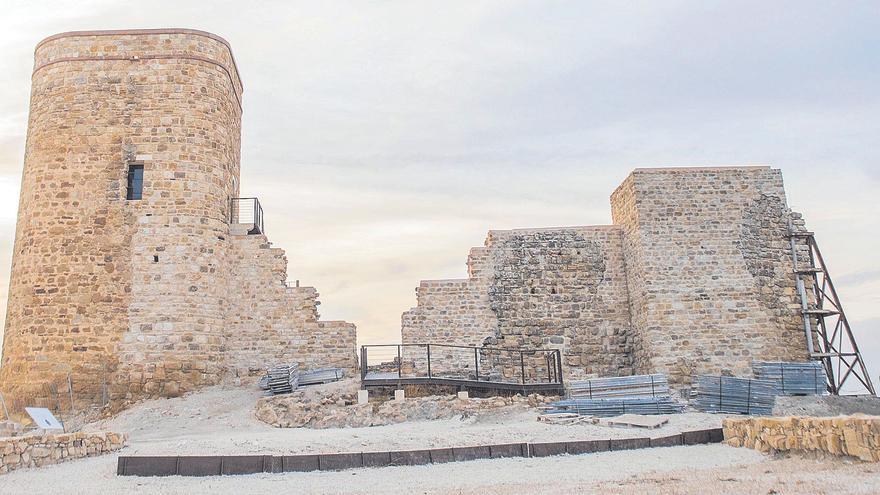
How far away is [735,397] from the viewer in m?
14.3

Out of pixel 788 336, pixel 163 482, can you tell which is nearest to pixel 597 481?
pixel 163 482

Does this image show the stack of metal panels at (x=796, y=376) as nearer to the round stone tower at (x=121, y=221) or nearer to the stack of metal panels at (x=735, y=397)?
the stack of metal panels at (x=735, y=397)

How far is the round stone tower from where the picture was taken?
49.8 feet

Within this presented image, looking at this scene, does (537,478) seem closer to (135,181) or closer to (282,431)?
(282,431)

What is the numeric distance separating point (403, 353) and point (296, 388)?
3016 millimetres

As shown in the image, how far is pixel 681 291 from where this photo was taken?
17031 mm

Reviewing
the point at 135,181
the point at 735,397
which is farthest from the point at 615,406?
the point at 135,181

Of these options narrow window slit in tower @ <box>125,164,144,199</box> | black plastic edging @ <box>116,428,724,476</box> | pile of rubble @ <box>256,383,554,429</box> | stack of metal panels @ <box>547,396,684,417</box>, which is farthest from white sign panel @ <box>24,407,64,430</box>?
stack of metal panels @ <box>547,396,684,417</box>

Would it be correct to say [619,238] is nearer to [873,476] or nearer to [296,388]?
[296,388]

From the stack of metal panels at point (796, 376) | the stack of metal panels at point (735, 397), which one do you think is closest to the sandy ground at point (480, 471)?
the stack of metal panels at point (735, 397)

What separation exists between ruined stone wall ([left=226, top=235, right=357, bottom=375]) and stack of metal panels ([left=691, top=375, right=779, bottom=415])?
25.3ft

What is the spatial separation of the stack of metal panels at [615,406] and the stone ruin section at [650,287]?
2.79 m

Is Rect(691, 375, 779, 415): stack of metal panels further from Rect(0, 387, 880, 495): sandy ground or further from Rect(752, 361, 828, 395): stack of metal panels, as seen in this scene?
Rect(0, 387, 880, 495): sandy ground

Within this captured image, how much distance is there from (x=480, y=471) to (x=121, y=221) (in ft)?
35.9
